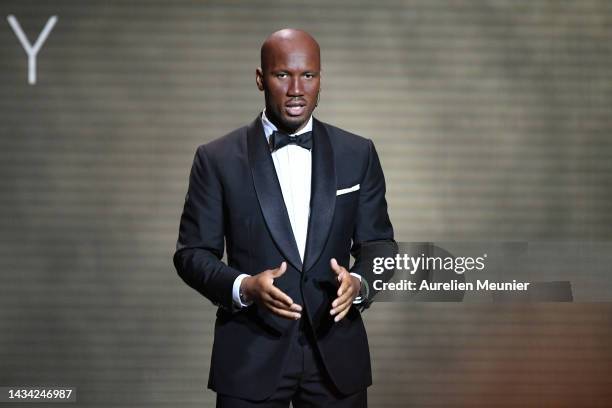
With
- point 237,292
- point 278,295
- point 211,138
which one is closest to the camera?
point 278,295

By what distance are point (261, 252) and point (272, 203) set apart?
11cm

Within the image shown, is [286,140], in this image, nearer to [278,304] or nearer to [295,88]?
[295,88]

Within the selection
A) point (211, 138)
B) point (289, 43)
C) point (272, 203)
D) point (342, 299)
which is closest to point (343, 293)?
point (342, 299)

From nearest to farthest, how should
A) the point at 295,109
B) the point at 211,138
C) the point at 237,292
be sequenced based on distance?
the point at 237,292 < the point at 295,109 < the point at 211,138

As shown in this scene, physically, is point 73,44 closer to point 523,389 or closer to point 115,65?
point 115,65

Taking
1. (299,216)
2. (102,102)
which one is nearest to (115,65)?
(102,102)

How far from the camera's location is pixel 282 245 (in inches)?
74.8

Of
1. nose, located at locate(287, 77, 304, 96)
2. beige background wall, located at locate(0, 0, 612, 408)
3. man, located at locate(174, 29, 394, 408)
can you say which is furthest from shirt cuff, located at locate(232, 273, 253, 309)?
beige background wall, located at locate(0, 0, 612, 408)

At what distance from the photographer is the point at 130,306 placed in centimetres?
360

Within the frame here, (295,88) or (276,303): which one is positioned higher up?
(295,88)

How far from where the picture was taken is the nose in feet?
6.28

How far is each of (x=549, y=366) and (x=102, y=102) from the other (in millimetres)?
2044

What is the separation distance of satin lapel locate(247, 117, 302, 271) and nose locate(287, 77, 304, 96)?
14 centimetres

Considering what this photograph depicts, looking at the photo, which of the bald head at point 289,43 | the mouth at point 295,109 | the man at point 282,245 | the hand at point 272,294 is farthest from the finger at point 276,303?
the bald head at point 289,43
